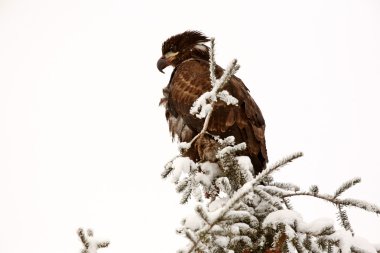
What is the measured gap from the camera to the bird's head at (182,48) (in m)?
6.32

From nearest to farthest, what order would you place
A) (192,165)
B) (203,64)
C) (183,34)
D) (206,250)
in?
(206,250) → (192,165) → (203,64) → (183,34)

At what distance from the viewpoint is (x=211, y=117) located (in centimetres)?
477

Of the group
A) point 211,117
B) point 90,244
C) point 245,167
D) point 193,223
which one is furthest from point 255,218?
point 211,117

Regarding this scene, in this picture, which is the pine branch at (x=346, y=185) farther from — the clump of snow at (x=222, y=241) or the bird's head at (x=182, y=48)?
the bird's head at (x=182, y=48)

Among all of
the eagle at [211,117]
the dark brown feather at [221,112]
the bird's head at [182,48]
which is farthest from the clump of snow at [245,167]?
the bird's head at [182,48]

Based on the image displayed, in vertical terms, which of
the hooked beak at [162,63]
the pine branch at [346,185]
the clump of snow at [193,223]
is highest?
the hooked beak at [162,63]

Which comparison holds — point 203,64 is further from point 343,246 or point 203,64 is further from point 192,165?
point 343,246

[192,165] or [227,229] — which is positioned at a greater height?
[192,165]

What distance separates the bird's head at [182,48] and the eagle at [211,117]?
0.79ft

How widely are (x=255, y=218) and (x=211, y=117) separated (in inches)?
84.5

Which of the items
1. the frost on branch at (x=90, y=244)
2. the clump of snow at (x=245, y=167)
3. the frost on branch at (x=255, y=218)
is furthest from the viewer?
the clump of snow at (x=245, y=167)

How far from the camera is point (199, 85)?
16.7 ft

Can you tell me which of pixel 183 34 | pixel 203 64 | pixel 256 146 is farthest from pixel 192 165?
pixel 183 34

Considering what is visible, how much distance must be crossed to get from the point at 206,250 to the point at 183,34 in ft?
15.0
